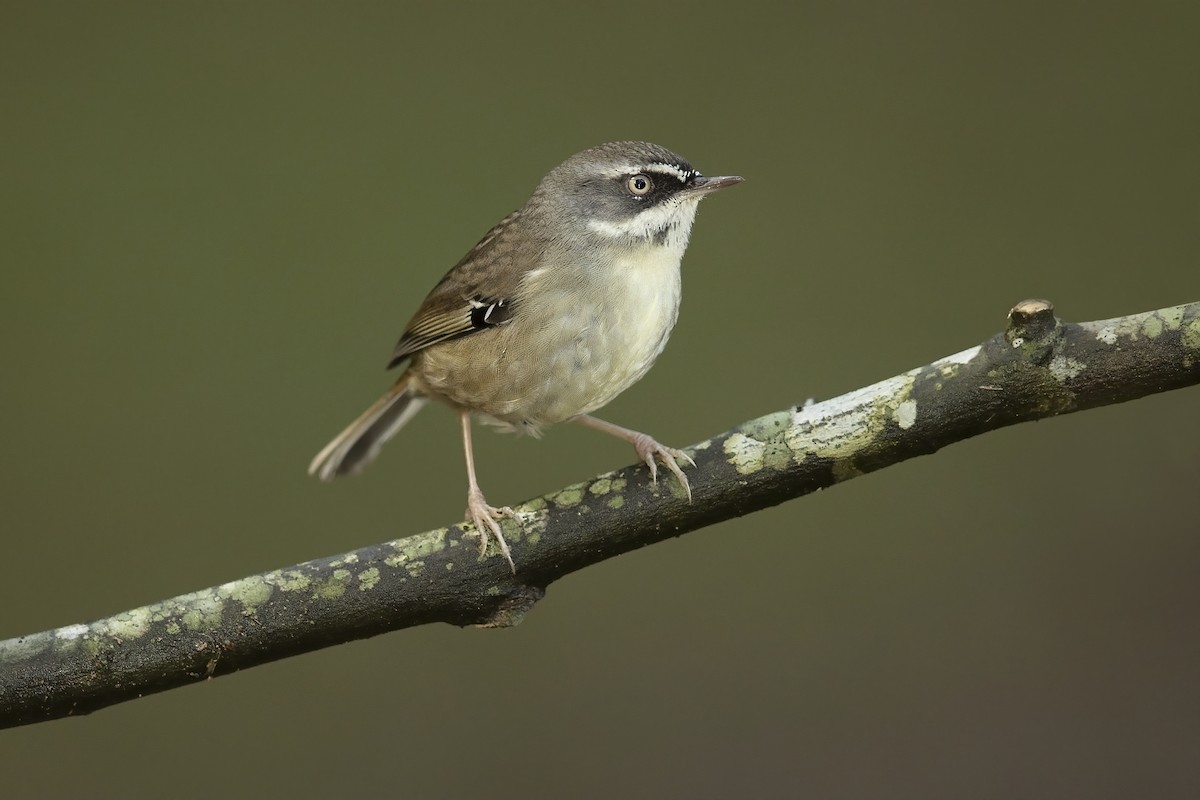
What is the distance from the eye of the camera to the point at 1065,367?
2480 millimetres

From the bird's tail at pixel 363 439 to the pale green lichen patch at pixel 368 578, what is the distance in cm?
140

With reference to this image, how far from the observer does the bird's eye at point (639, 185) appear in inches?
135

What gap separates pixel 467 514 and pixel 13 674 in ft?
3.66

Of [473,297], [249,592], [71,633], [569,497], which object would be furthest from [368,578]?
[473,297]

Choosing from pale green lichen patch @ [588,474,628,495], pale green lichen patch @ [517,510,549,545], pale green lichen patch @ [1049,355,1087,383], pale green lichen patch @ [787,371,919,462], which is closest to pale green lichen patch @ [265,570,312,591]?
pale green lichen patch @ [517,510,549,545]

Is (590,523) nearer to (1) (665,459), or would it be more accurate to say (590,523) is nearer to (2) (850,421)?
(1) (665,459)

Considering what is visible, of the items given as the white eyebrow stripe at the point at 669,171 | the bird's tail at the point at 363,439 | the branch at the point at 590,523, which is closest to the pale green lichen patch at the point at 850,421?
the branch at the point at 590,523

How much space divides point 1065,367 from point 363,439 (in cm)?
250

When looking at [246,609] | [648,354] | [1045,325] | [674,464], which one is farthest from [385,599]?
[1045,325]

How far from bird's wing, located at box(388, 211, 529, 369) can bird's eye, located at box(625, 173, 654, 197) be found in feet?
1.24

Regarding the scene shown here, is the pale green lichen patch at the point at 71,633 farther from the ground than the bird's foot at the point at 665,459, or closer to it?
closer to it

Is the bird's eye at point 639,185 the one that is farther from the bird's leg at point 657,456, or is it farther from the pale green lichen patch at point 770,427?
the pale green lichen patch at point 770,427

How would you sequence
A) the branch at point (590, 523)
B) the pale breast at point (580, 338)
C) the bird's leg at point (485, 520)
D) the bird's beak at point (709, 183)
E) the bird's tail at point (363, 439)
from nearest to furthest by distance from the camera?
the branch at point (590, 523) < the bird's leg at point (485, 520) < the pale breast at point (580, 338) < the bird's beak at point (709, 183) < the bird's tail at point (363, 439)

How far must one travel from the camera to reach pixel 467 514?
3.15m
